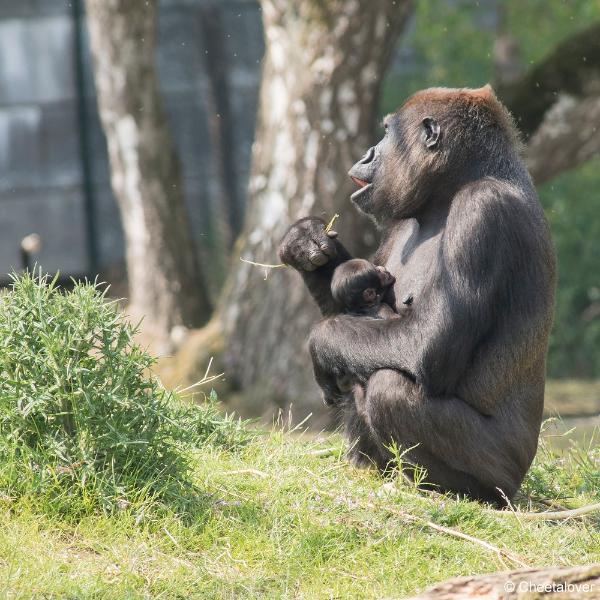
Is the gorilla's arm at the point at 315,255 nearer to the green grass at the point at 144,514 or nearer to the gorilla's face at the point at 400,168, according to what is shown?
the gorilla's face at the point at 400,168

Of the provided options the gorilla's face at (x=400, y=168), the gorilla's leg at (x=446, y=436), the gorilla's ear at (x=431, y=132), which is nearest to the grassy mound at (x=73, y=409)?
the gorilla's leg at (x=446, y=436)

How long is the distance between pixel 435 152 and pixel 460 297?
71 cm

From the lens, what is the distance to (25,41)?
12.1m

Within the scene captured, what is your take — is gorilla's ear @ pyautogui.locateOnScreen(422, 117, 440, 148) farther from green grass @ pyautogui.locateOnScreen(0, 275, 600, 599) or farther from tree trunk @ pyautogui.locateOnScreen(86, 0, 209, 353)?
tree trunk @ pyautogui.locateOnScreen(86, 0, 209, 353)

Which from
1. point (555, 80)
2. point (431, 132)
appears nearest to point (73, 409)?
point (431, 132)

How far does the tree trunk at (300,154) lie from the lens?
8.02 metres

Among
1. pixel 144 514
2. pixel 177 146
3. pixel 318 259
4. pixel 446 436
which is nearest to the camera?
pixel 144 514

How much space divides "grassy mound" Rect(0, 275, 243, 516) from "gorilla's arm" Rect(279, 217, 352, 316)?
1.16 meters

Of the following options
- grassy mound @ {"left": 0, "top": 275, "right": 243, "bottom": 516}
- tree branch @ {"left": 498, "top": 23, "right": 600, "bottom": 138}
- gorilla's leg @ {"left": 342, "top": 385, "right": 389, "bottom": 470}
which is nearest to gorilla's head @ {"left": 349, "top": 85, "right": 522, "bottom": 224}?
gorilla's leg @ {"left": 342, "top": 385, "right": 389, "bottom": 470}

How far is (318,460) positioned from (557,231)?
27.5 ft

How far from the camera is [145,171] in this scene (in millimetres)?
9383

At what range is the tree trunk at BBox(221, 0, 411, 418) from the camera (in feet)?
26.3

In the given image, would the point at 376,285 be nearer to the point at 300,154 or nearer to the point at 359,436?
the point at 359,436

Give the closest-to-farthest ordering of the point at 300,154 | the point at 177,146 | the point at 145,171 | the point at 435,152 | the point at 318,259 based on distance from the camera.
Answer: the point at 435,152
the point at 318,259
the point at 300,154
the point at 145,171
the point at 177,146
